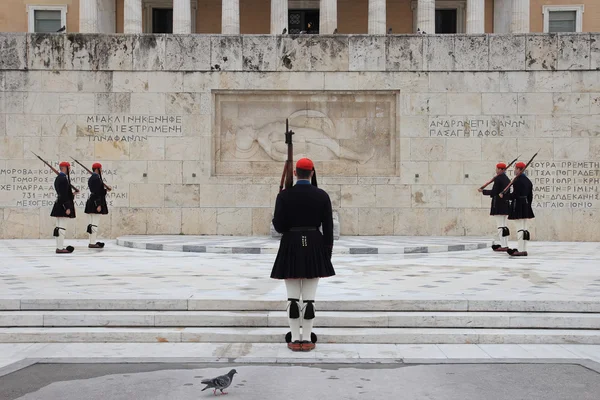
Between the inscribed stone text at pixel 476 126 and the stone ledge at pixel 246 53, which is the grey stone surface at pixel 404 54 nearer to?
the stone ledge at pixel 246 53

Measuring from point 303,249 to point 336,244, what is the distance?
973 cm

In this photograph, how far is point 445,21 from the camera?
40531mm

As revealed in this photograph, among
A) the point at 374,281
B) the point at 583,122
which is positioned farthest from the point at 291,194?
the point at 583,122

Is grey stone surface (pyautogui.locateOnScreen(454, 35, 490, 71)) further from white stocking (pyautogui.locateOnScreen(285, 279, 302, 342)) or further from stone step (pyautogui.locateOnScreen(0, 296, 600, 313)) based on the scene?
white stocking (pyautogui.locateOnScreen(285, 279, 302, 342))

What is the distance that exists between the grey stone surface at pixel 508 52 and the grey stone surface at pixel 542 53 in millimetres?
166

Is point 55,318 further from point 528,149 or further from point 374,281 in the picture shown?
point 528,149

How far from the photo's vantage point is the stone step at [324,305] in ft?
30.9

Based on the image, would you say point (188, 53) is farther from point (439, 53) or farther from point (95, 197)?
point (439, 53)

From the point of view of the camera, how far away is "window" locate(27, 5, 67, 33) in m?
39.7

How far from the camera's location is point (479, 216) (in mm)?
21062

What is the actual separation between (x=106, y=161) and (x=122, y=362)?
14310 mm

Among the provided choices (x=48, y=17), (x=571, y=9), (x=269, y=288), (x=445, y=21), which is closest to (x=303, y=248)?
(x=269, y=288)

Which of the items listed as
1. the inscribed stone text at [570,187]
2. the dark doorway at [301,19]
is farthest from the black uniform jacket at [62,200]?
the dark doorway at [301,19]

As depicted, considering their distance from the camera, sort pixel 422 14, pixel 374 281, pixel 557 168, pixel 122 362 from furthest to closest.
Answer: pixel 422 14
pixel 557 168
pixel 374 281
pixel 122 362
